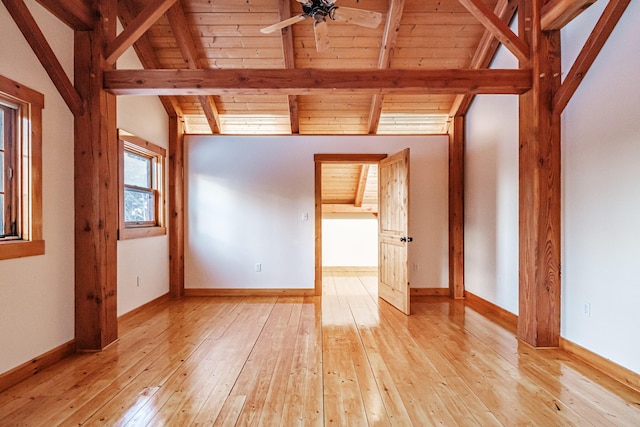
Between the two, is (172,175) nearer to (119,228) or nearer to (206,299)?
(119,228)

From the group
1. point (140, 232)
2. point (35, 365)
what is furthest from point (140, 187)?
point (35, 365)

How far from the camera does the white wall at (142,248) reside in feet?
11.9

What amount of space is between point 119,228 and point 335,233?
426 centimetres

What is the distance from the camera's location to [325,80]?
116 inches

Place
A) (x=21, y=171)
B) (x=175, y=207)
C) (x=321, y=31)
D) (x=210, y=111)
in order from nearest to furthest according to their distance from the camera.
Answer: (x=21, y=171) < (x=321, y=31) < (x=210, y=111) < (x=175, y=207)

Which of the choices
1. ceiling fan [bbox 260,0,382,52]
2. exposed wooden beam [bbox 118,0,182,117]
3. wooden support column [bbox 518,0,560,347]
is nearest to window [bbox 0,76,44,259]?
exposed wooden beam [bbox 118,0,182,117]

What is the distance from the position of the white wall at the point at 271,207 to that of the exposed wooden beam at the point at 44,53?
2.09 meters

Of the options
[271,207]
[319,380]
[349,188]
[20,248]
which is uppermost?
[349,188]

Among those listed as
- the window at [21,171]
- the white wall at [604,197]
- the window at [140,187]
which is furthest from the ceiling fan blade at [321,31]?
the window at [140,187]

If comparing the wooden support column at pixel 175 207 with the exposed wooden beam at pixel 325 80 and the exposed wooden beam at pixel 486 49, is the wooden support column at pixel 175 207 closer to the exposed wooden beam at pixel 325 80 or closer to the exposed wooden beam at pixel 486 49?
the exposed wooden beam at pixel 325 80

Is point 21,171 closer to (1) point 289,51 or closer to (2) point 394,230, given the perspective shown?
(1) point 289,51

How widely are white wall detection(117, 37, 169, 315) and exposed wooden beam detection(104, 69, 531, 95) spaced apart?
2.97 feet

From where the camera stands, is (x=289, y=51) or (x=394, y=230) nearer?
(x=289, y=51)

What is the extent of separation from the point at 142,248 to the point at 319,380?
2846 millimetres
